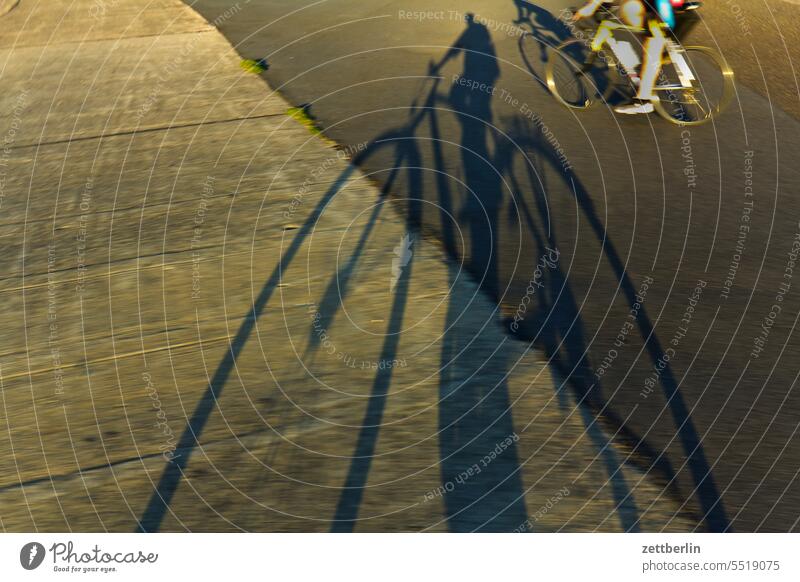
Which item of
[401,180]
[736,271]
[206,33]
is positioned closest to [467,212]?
[401,180]

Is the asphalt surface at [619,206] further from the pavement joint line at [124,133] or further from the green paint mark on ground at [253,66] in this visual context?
the pavement joint line at [124,133]

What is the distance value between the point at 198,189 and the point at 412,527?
13.9ft

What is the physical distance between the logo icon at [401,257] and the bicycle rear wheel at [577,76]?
3071mm

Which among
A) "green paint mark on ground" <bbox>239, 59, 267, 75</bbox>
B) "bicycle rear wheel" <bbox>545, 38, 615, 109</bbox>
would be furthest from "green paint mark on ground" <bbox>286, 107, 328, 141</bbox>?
"bicycle rear wheel" <bbox>545, 38, 615, 109</bbox>

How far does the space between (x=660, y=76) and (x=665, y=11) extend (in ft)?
2.53

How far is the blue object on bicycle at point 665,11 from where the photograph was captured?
7609 mm

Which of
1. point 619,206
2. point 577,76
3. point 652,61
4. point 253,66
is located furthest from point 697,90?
point 253,66

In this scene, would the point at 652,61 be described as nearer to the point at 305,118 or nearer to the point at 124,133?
the point at 305,118

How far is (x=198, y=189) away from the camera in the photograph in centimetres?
683

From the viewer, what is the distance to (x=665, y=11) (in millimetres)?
7641

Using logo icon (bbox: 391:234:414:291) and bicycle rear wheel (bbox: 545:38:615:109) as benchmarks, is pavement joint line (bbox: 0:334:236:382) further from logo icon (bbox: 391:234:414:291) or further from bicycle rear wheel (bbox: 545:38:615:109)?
bicycle rear wheel (bbox: 545:38:615:109)
